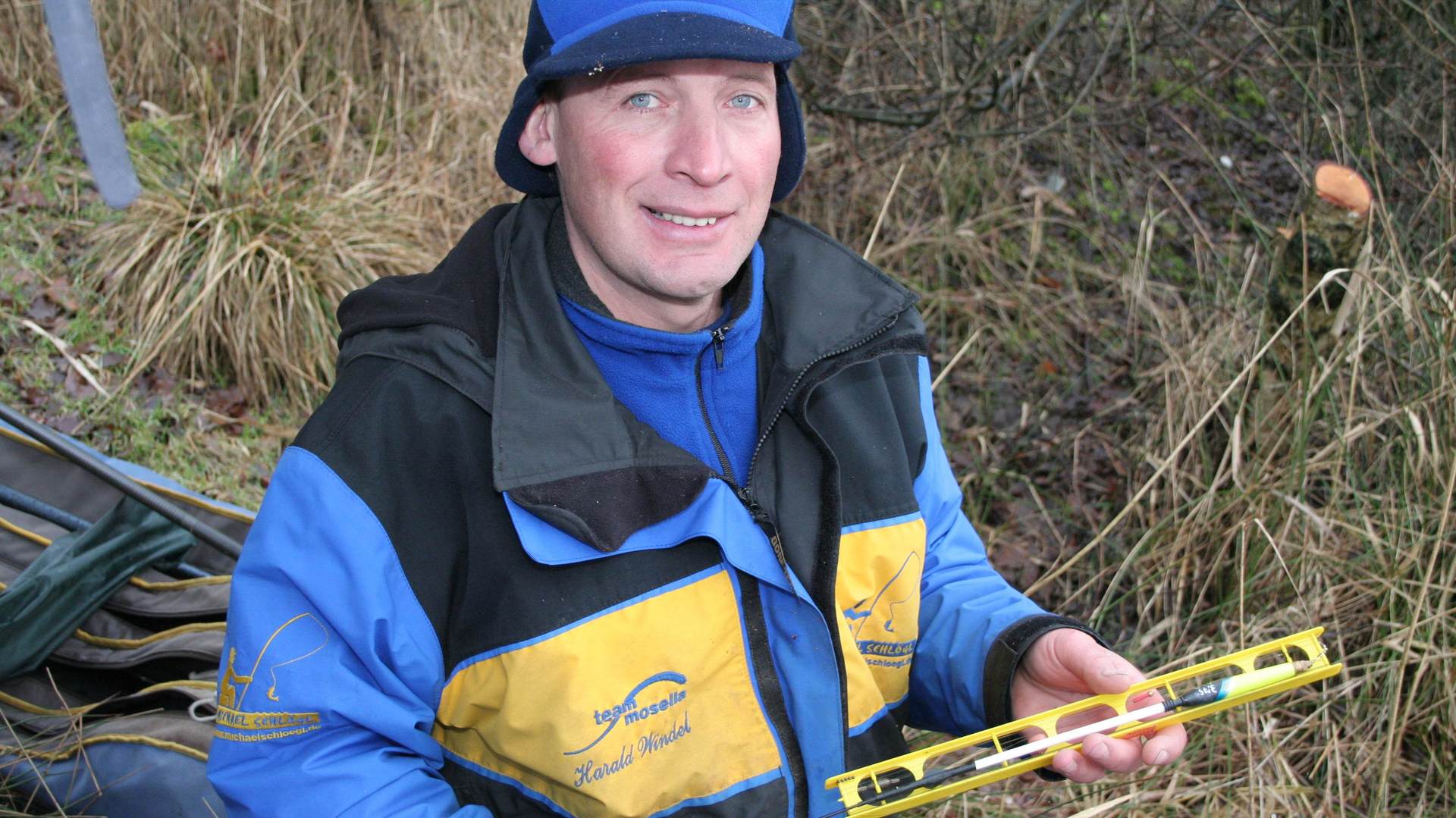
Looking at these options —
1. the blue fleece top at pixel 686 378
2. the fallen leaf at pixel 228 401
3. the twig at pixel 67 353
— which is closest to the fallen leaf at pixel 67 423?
the twig at pixel 67 353

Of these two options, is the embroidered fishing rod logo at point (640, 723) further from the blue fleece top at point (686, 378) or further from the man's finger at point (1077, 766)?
the man's finger at point (1077, 766)

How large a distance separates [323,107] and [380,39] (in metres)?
0.48

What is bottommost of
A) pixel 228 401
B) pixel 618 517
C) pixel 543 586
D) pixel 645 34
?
pixel 228 401

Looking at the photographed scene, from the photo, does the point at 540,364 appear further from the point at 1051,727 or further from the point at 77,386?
the point at 77,386

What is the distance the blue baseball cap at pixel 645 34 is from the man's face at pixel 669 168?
9cm

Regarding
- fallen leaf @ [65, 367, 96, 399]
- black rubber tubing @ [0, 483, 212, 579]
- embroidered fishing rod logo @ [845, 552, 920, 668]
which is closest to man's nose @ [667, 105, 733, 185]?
embroidered fishing rod logo @ [845, 552, 920, 668]

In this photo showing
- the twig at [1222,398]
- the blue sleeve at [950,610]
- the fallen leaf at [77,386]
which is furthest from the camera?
the fallen leaf at [77,386]

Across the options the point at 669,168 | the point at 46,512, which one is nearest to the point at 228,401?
the point at 46,512

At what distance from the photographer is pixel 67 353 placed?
4.65 m

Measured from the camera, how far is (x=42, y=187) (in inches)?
205

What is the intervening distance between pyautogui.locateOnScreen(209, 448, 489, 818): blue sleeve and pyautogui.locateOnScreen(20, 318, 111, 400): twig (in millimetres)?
3220

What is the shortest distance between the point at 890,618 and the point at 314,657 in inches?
41.6

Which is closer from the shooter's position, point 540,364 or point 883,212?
point 540,364

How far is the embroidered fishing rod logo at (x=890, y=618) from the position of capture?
2.19 metres
